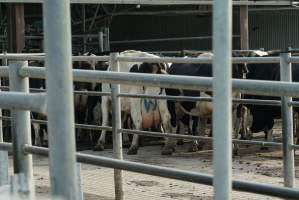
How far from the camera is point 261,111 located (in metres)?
12.0

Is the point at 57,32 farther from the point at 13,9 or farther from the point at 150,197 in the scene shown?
the point at 13,9

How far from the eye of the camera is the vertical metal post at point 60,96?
1.92 m

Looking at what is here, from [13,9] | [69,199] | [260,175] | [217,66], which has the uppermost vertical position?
[13,9]

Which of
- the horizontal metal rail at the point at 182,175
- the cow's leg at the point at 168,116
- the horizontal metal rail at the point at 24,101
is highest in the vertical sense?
the horizontal metal rail at the point at 24,101

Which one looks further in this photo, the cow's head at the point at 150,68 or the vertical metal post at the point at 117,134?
the cow's head at the point at 150,68

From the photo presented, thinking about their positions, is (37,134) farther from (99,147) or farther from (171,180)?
(171,180)

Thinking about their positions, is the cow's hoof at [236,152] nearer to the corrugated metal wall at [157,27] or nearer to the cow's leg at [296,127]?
the cow's leg at [296,127]

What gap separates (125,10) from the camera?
19.5 meters

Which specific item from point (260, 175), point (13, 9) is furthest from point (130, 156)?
point (13, 9)

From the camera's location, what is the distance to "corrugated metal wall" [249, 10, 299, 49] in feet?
82.1

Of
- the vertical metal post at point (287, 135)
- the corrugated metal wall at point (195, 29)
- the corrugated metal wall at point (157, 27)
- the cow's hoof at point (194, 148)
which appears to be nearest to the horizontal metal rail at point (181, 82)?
the vertical metal post at point (287, 135)

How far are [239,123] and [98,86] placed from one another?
262cm

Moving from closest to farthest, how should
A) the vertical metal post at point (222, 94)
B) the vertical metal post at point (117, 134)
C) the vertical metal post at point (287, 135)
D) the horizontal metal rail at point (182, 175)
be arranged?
the vertical metal post at point (222, 94) → the horizontal metal rail at point (182, 175) → the vertical metal post at point (287, 135) → the vertical metal post at point (117, 134)

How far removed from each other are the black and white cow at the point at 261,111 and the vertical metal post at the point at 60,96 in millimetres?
9386
